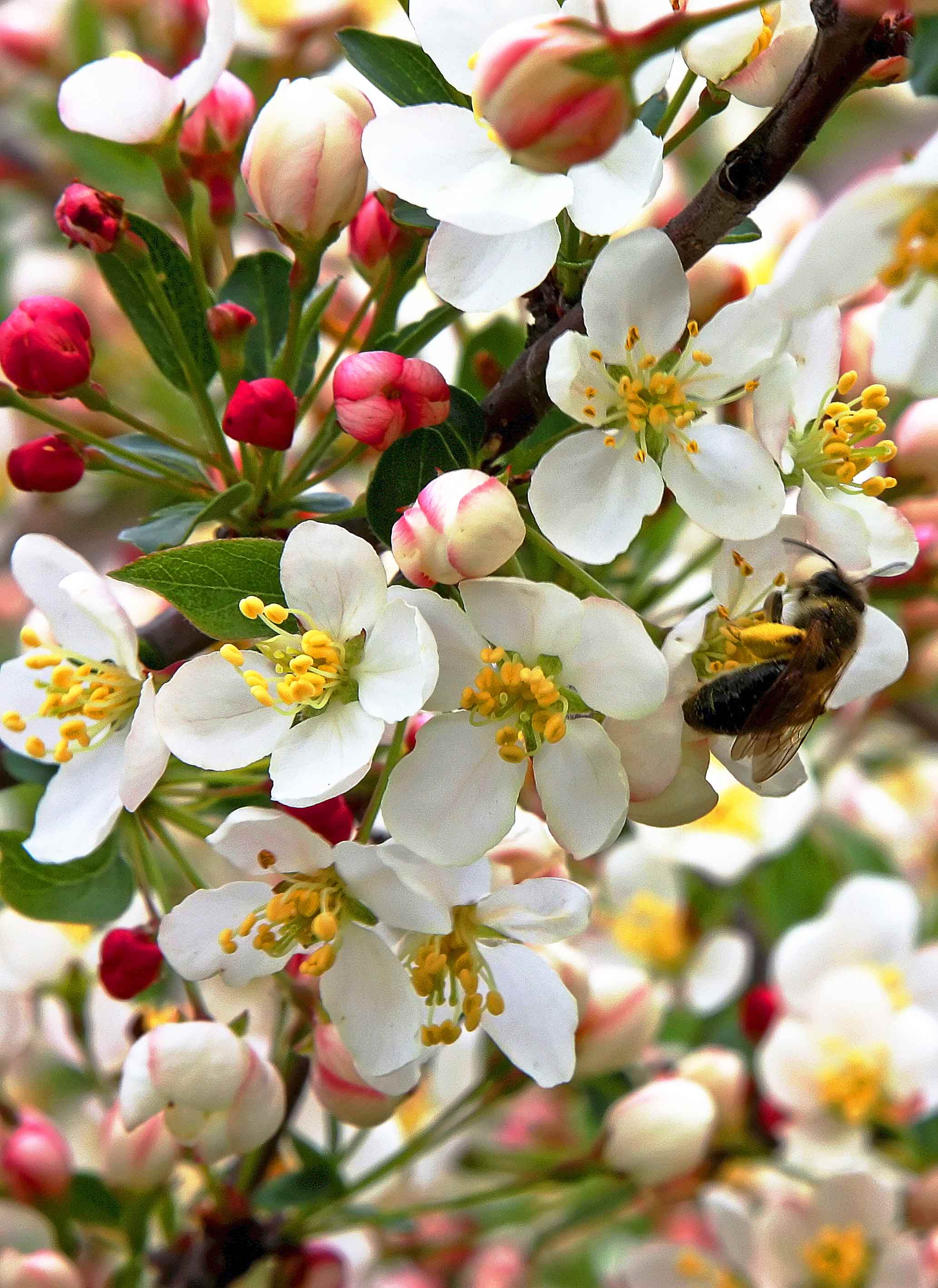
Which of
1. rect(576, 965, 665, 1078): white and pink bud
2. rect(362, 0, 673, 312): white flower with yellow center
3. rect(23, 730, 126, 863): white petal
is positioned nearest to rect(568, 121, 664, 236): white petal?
rect(362, 0, 673, 312): white flower with yellow center

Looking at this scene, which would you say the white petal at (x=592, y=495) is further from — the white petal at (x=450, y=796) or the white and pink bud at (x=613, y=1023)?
the white and pink bud at (x=613, y=1023)

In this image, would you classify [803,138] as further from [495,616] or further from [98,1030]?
[98,1030]

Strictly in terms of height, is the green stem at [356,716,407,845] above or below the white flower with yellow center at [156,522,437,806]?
below

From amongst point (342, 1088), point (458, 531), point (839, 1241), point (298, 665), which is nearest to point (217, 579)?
point (298, 665)

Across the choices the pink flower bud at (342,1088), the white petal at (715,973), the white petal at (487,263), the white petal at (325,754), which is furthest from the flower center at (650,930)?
the white petal at (487,263)

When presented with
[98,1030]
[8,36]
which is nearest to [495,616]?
[98,1030]

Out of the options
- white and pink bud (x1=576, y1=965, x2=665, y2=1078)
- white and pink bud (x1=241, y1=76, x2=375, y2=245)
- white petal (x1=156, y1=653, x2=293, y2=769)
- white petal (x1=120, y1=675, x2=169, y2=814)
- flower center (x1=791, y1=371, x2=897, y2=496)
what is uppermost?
white and pink bud (x1=241, y1=76, x2=375, y2=245)

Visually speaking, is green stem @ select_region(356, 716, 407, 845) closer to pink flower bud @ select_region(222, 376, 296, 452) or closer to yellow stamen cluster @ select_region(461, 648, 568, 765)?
yellow stamen cluster @ select_region(461, 648, 568, 765)
